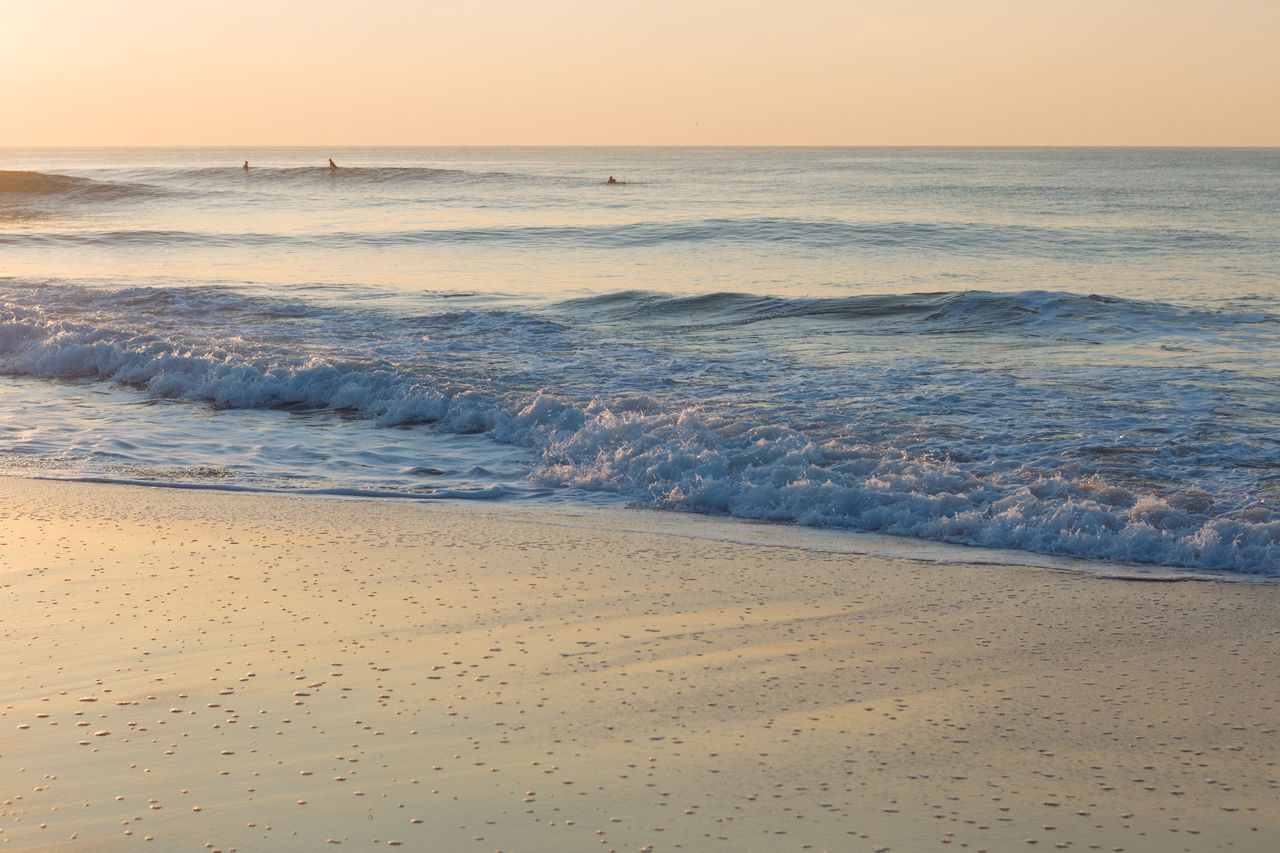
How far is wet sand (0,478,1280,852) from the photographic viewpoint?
2730 millimetres

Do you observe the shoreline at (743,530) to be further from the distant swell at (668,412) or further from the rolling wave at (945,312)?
the rolling wave at (945,312)

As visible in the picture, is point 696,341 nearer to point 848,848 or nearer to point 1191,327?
point 1191,327

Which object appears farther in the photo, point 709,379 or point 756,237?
point 756,237

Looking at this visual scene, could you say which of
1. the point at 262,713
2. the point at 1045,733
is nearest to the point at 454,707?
the point at 262,713

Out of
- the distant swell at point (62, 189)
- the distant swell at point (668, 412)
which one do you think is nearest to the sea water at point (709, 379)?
the distant swell at point (668, 412)

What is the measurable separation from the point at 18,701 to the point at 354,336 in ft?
32.5

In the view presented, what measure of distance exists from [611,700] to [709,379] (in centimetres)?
712

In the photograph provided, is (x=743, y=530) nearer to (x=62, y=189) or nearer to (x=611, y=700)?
(x=611, y=700)

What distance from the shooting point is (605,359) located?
Result: 11.5m

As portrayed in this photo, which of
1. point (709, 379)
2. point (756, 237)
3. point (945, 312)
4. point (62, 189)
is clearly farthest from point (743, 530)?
point (62, 189)

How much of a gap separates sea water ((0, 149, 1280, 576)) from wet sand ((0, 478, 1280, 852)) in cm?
134

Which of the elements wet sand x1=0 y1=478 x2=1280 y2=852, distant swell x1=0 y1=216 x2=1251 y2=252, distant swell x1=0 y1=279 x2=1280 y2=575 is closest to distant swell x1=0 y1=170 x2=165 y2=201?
distant swell x1=0 y1=216 x2=1251 y2=252

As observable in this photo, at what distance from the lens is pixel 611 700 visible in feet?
11.3

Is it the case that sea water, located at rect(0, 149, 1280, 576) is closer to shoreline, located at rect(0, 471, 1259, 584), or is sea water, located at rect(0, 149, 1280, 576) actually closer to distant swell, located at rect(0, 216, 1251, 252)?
shoreline, located at rect(0, 471, 1259, 584)
